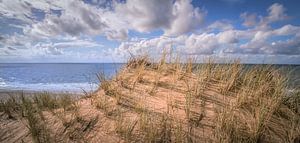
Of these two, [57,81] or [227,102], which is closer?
[227,102]

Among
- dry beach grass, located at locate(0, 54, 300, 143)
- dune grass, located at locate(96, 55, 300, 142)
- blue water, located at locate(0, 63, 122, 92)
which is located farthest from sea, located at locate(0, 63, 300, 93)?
dune grass, located at locate(96, 55, 300, 142)

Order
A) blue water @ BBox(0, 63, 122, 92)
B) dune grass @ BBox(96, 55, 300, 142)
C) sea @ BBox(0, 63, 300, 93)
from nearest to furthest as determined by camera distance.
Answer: dune grass @ BBox(96, 55, 300, 142), sea @ BBox(0, 63, 300, 93), blue water @ BBox(0, 63, 122, 92)

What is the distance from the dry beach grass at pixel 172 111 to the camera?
3525 mm

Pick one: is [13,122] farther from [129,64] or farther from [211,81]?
[211,81]

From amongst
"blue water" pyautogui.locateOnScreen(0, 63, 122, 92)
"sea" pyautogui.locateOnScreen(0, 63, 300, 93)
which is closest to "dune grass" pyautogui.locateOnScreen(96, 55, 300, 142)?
"sea" pyautogui.locateOnScreen(0, 63, 300, 93)

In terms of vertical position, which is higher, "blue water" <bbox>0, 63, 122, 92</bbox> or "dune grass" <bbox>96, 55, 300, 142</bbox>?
"dune grass" <bbox>96, 55, 300, 142</bbox>

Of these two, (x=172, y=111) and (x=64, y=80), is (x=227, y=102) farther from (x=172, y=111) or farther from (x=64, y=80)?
(x=64, y=80)

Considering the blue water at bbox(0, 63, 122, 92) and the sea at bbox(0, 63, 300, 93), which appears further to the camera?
the blue water at bbox(0, 63, 122, 92)

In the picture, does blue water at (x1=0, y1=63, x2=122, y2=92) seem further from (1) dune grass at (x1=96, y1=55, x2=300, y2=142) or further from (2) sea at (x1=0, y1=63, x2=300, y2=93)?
(1) dune grass at (x1=96, y1=55, x2=300, y2=142)

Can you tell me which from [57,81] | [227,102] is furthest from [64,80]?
[227,102]

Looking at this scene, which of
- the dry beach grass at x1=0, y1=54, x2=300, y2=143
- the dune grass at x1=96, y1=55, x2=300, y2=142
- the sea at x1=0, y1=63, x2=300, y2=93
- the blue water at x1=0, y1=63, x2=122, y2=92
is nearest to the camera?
the dune grass at x1=96, y1=55, x2=300, y2=142

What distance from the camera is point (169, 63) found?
6.43 meters

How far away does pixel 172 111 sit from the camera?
4207 millimetres

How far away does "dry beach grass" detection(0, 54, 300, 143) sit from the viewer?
353cm
